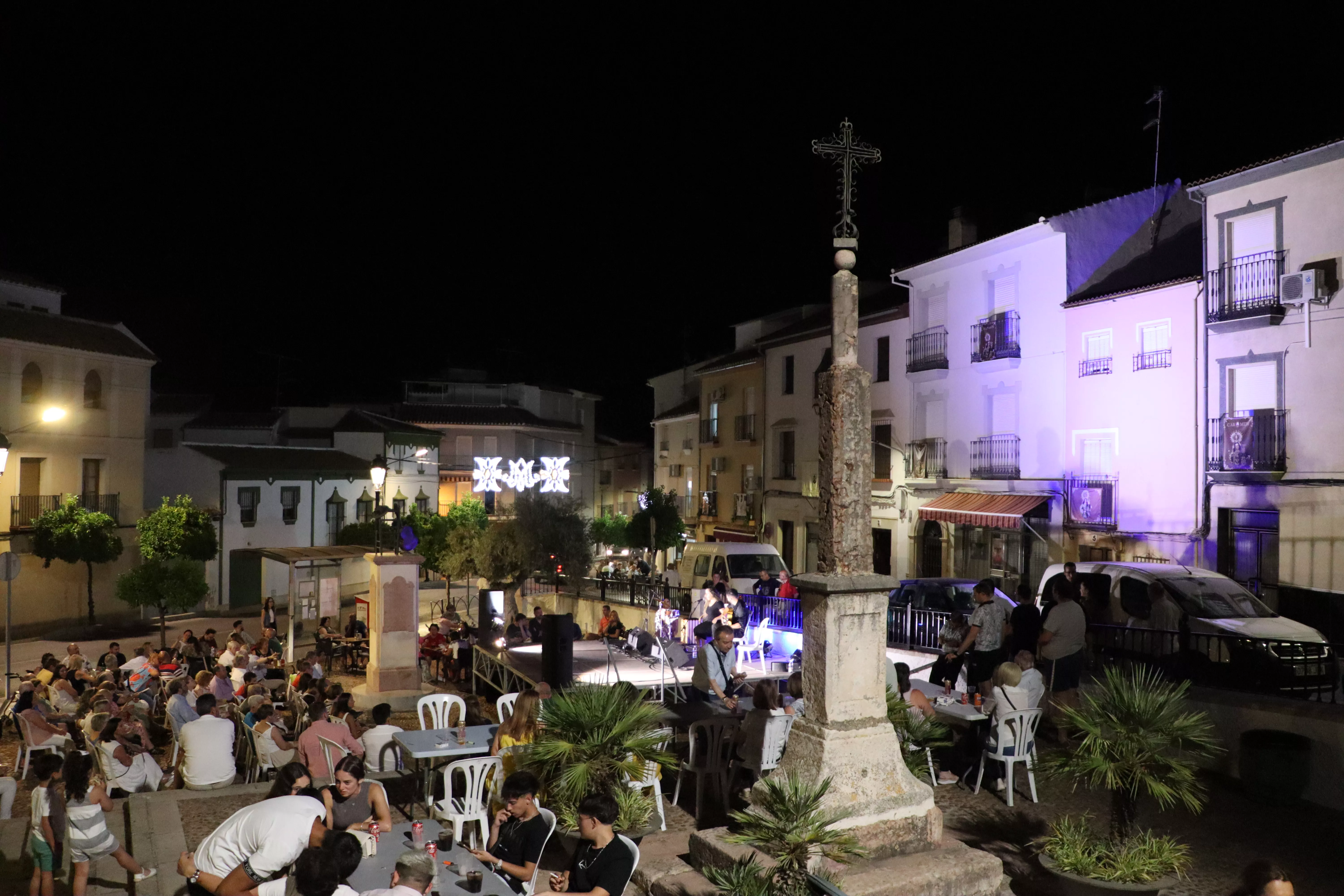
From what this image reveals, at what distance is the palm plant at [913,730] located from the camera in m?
8.04

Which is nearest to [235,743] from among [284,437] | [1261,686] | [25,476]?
[1261,686]

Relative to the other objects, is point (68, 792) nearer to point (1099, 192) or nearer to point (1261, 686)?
point (1261, 686)

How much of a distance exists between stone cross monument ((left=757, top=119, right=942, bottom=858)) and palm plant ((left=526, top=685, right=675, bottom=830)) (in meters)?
1.32

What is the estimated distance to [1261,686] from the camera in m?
9.95

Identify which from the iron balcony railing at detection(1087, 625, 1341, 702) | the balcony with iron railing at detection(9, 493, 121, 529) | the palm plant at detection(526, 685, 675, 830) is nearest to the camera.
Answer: the palm plant at detection(526, 685, 675, 830)

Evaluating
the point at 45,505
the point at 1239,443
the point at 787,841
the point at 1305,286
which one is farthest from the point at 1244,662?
the point at 45,505

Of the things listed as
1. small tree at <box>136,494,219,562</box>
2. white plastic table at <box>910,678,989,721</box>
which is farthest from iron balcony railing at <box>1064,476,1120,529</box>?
small tree at <box>136,494,219,562</box>

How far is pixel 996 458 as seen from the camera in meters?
25.1

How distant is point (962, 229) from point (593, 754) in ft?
79.8

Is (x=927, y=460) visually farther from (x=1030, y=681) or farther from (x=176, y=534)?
(x=176, y=534)

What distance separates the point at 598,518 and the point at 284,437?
15.2 m

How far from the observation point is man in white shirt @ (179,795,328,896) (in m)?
5.77

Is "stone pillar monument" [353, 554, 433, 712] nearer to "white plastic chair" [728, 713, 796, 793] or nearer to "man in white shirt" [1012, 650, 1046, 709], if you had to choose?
"white plastic chair" [728, 713, 796, 793]

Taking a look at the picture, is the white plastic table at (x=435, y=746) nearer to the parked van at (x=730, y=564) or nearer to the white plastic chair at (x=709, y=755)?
the white plastic chair at (x=709, y=755)
